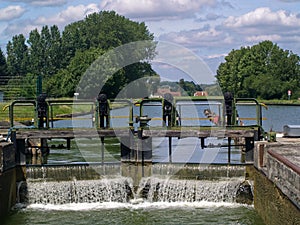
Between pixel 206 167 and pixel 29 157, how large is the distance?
1080cm

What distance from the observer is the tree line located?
87562mm

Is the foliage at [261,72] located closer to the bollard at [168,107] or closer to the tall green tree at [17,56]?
the tall green tree at [17,56]

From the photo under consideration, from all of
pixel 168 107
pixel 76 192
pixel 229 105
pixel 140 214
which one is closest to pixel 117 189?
pixel 76 192

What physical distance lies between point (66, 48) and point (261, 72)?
38.8 m

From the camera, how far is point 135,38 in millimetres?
103938

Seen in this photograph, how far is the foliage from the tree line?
1955cm

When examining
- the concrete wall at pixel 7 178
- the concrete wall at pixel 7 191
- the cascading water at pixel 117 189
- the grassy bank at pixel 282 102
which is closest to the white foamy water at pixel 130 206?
the cascading water at pixel 117 189

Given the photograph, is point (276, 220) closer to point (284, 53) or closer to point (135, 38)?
point (135, 38)

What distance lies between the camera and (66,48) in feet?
392

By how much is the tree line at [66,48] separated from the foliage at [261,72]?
64.1 feet

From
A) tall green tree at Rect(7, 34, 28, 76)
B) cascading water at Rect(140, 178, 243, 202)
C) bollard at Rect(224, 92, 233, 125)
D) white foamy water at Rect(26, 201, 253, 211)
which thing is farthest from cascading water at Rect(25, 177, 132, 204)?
tall green tree at Rect(7, 34, 28, 76)

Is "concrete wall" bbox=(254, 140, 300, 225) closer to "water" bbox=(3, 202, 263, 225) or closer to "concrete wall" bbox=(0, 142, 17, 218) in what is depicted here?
"water" bbox=(3, 202, 263, 225)

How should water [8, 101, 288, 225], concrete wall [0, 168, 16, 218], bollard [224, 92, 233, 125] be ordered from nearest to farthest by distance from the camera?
concrete wall [0, 168, 16, 218], water [8, 101, 288, 225], bollard [224, 92, 233, 125]

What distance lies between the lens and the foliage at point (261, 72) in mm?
106812
